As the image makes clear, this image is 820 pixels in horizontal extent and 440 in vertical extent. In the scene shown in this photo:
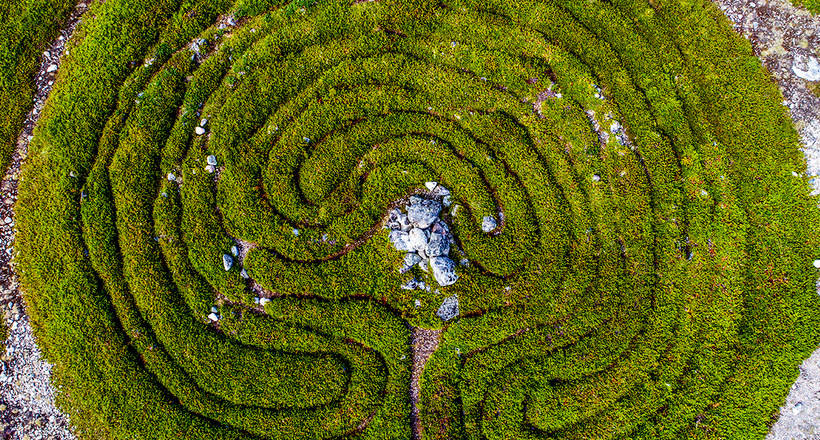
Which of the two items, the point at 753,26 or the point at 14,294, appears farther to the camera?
the point at 753,26

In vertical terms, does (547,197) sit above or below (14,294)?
below

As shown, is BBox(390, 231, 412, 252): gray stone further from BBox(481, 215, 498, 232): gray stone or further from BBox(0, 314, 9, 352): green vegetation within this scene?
BBox(0, 314, 9, 352): green vegetation

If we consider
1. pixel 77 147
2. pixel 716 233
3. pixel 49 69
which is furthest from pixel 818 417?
pixel 49 69

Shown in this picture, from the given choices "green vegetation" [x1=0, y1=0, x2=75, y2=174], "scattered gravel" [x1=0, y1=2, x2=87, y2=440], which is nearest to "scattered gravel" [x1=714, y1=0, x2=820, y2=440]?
"green vegetation" [x1=0, y1=0, x2=75, y2=174]


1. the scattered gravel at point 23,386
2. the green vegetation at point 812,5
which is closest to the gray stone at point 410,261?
the scattered gravel at point 23,386

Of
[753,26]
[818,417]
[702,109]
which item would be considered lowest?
[818,417]

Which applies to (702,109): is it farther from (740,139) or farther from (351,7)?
(351,7)
